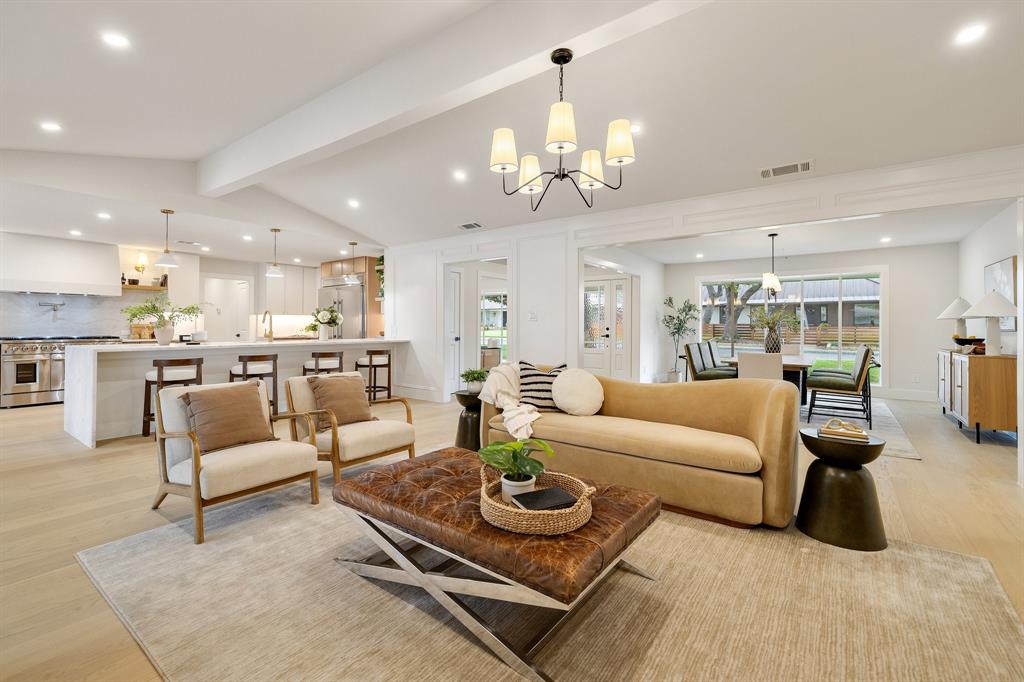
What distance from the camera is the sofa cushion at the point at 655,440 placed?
105 inches

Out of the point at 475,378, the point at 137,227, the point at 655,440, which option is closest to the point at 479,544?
the point at 655,440

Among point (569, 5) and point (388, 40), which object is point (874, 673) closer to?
point (569, 5)

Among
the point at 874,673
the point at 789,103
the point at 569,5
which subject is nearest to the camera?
the point at 874,673

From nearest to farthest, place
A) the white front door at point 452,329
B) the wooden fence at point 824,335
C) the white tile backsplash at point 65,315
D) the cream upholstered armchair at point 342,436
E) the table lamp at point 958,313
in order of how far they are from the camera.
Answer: the cream upholstered armchair at point 342,436 → the table lamp at point 958,313 → the white tile backsplash at point 65,315 → the white front door at point 452,329 → the wooden fence at point 824,335

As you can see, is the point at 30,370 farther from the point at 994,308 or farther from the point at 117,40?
the point at 994,308

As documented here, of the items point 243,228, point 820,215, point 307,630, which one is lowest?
point 307,630

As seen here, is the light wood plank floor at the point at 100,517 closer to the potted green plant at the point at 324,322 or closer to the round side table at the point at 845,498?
the round side table at the point at 845,498

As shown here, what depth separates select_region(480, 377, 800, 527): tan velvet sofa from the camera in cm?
260

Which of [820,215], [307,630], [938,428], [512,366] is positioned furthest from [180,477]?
[938,428]

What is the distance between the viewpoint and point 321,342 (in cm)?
646

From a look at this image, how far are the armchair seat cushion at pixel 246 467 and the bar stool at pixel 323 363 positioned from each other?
11.4 ft

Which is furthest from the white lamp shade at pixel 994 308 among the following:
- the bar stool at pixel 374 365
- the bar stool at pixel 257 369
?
the bar stool at pixel 257 369

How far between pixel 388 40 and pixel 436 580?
3.28 metres

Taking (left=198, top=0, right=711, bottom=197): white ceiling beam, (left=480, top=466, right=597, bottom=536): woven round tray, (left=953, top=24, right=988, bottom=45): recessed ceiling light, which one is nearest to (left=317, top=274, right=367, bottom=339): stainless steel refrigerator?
(left=198, top=0, right=711, bottom=197): white ceiling beam
